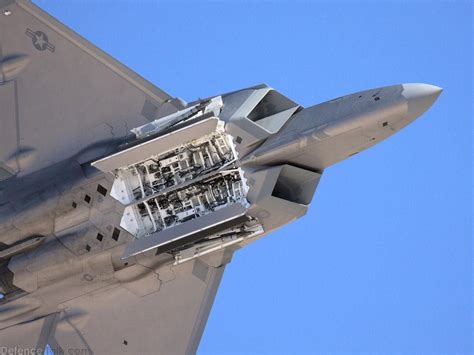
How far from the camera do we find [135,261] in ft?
58.7

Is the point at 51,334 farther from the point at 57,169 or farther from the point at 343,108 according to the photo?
the point at 343,108

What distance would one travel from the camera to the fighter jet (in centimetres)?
1708

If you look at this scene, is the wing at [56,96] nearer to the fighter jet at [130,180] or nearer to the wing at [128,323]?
the fighter jet at [130,180]

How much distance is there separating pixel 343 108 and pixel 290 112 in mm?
809

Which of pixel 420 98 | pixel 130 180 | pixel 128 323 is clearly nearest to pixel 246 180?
pixel 130 180

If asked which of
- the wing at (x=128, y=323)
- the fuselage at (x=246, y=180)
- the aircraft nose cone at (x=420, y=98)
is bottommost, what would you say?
the wing at (x=128, y=323)

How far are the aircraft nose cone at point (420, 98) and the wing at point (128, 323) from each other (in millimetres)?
3795

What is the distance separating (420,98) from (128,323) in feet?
17.0

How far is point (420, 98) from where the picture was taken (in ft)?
54.1

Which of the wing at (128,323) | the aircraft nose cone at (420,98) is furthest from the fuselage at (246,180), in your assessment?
the wing at (128,323)

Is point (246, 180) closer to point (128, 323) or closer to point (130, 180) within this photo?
point (130, 180)

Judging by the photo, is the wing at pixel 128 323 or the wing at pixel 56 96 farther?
the wing at pixel 128 323

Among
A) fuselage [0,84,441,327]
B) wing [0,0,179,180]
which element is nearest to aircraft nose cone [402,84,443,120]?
fuselage [0,84,441,327]

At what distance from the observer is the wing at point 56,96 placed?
18.0 meters
